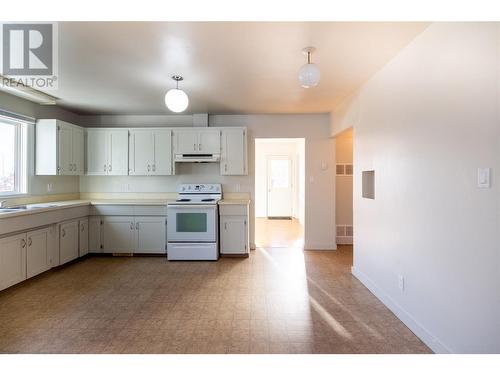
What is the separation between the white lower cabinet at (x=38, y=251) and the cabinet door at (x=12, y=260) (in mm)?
63

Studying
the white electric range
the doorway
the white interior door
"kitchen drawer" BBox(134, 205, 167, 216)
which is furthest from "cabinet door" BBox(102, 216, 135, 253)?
the white interior door

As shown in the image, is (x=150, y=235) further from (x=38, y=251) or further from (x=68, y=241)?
(x=38, y=251)

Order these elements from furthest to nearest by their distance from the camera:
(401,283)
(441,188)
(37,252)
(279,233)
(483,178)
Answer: (279,233) < (37,252) < (401,283) < (441,188) < (483,178)

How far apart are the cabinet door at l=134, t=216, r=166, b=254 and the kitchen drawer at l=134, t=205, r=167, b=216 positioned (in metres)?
0.10

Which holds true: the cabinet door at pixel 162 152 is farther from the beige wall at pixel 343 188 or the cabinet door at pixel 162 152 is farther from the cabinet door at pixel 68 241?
the beige wall at pixel 343 188

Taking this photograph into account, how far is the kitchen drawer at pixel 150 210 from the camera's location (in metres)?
4.28

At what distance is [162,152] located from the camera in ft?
14.8

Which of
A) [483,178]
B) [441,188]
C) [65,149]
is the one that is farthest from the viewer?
[65,149]

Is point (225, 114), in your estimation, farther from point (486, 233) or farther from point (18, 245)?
point (486, 233)

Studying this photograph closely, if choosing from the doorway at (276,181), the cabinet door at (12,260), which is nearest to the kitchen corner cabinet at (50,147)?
the cabinet door at (12,260)

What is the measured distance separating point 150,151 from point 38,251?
202 centimetres

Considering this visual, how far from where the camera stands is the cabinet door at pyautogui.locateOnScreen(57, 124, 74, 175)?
3.98 metres

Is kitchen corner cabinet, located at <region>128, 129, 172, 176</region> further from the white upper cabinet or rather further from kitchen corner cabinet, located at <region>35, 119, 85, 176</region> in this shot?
kitchen corner cabinet, located at <region>35, 119, 85, 176</region>

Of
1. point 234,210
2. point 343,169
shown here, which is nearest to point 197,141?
point 234,210
